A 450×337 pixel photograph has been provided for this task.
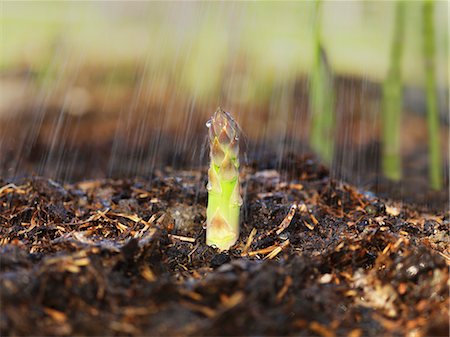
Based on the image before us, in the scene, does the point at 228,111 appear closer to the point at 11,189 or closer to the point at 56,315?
the point at 11,189

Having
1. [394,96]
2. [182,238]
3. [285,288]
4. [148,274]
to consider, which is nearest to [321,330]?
[285,288]

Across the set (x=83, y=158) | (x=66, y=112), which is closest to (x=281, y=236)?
(x=83, y=158)

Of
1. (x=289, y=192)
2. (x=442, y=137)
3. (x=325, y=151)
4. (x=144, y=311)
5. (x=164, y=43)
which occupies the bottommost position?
(x=144, y=311)

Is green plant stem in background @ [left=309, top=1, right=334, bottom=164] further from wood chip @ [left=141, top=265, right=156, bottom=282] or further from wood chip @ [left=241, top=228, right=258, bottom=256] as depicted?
wood chip @ [left=141, top=265, right=156, bottom=282]

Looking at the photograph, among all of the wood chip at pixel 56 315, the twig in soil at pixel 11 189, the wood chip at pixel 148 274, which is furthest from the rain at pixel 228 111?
the wood chip at pixel 56 315

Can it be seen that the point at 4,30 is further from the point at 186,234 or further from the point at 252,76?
the point at 186,234

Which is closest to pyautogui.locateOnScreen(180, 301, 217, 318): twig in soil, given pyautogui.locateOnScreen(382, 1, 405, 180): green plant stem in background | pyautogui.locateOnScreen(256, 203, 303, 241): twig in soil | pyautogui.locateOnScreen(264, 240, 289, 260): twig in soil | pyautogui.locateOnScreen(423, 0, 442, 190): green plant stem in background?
pyautogui.locateOnScreen(264, 240, 289, 260): twig in soil

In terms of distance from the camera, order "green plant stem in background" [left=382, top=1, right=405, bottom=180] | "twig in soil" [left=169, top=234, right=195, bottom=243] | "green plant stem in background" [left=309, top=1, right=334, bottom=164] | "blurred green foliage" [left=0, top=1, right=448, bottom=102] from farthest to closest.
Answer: "blurred green foliage" [left=0, top=1, right=448, bottom=102]
"green plant stem in background" [left=382, top=1, right=405, bottom=180]
"green plant stem in background" [left=309, top=1, right=334, bottom=164]
"twig in soil" [left=169, top=234, right=195, bottom=243]
